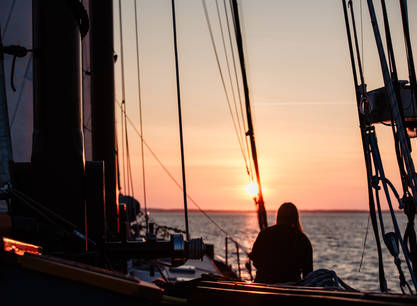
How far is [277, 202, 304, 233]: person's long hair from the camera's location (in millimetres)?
6117

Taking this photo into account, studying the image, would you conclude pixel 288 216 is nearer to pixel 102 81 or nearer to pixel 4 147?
pixel 4 147

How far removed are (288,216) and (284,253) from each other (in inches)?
17.5

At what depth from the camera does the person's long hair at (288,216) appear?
612cm

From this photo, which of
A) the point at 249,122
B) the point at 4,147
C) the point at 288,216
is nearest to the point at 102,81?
the point at 249,122

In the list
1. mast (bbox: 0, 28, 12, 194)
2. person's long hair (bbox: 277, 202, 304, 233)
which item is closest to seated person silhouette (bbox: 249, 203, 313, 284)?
person's long hair (bbox: 277, 202, 304, 233)

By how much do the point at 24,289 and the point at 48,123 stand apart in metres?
2.13

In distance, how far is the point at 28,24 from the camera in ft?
24.6

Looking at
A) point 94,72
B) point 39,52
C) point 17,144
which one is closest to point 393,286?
point 94,72

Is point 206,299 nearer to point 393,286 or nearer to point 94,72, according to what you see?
point 94,72

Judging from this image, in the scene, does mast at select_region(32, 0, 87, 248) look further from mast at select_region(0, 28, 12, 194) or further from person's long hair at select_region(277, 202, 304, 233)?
person's long hair at select_region(277, 202, 304, 233)

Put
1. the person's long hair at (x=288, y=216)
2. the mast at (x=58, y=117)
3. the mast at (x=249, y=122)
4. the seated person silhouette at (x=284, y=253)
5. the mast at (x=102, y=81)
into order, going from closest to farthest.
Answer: the mast at (x=58, y=117)
the seated person silhouette at (x=284, y=253)
the person's long hair at (x=288, y=216)
the mast at (x=249, y=122)
the mast at (x=102, y=81)

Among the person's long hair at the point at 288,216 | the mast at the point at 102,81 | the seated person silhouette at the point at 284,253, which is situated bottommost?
the seated person silhouette at the point at 284,253

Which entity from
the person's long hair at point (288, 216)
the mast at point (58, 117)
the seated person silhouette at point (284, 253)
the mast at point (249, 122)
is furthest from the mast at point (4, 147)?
the mast at point (249, 122)

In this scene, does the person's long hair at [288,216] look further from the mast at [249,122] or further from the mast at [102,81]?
the mast at [102,81]
